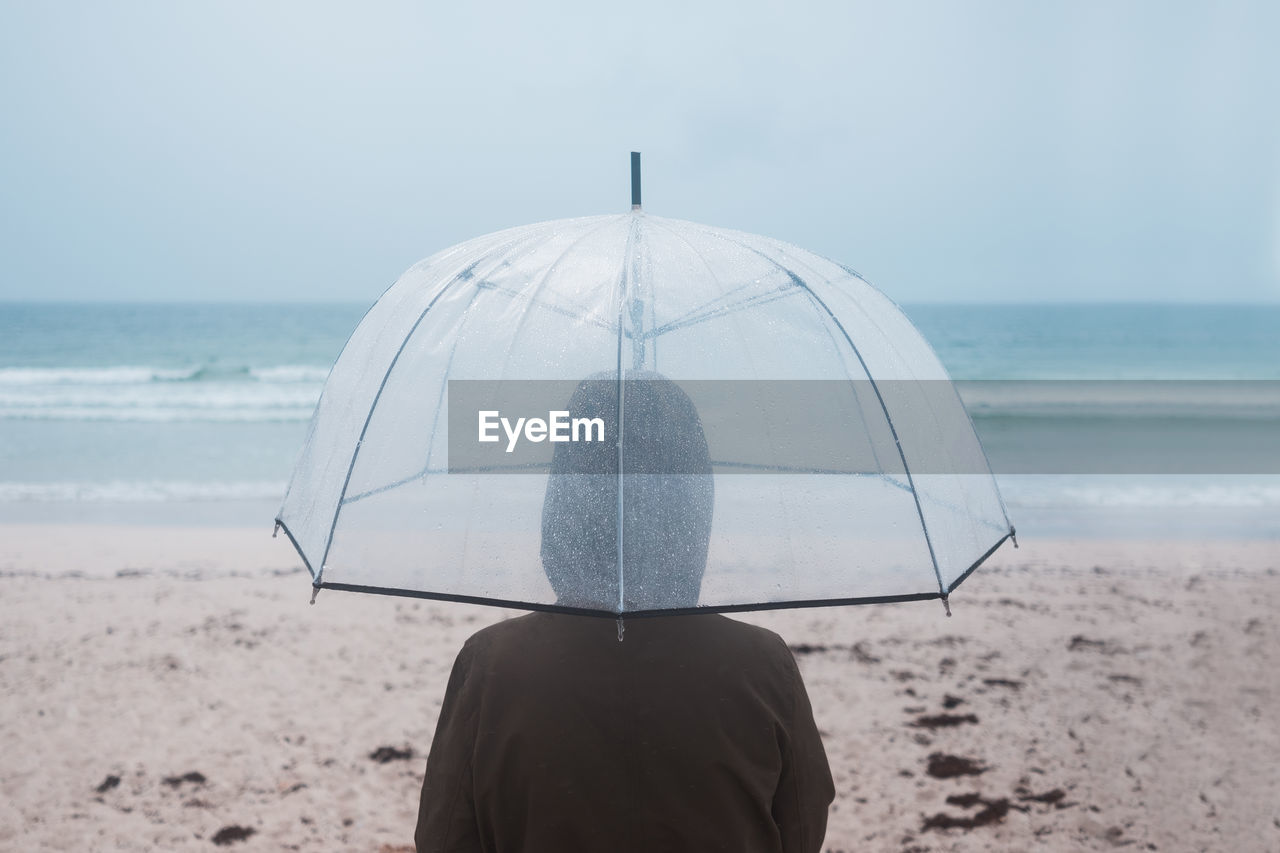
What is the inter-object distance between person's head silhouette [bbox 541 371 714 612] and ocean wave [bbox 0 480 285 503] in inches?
411

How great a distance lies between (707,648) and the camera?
4.69ft

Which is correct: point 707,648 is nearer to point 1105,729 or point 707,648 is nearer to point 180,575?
point 1105,729

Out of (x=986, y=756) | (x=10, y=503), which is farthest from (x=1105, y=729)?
(x=10, y=503)

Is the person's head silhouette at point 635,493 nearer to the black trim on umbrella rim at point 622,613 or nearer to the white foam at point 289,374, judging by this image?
the black trim on umbrella rim at point 622,613

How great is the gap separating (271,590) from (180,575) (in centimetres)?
104

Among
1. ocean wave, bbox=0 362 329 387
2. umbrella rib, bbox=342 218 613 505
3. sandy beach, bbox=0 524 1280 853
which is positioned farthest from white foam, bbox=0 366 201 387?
umbrella rib, bbox=342 218 613 505

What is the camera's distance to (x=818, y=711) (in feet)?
15.8

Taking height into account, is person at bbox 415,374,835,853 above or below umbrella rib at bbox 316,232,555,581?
below

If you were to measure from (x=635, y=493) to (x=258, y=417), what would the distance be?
18.8m

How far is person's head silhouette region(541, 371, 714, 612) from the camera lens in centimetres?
154

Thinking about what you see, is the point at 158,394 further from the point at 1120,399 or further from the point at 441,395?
the point at 1120,399

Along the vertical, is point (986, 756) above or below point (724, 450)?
below

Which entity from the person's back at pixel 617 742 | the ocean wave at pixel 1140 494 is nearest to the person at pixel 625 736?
the person's back at pixel 617 742

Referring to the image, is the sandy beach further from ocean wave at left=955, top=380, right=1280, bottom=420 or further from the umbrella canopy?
ocean wave at left=955, top=380, right=1280, bottom=420
